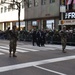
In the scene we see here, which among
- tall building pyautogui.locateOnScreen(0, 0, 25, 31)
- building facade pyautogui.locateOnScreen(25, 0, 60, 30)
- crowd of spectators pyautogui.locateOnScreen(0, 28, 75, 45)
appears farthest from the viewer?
tall building pyautogui.locateOnScreen(0, 0, 25, 31)

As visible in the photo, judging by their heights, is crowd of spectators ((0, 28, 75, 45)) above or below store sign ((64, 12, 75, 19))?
below

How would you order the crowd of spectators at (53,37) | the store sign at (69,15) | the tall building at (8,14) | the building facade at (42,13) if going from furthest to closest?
the tall building at (8,14) < the building facade at (42,13) < the store sign at (69,15) < the crowd of spectators at (53,37)

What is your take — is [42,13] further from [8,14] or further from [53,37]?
[8,14]

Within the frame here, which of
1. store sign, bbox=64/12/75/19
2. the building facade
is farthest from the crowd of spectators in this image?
store sign, bbox=64/12/75/19

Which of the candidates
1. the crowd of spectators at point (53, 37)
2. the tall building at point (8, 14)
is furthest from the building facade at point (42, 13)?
the crowd of spectators at point (53, 37)

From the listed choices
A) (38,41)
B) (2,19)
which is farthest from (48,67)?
(2,19)

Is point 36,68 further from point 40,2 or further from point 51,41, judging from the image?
point 40,2

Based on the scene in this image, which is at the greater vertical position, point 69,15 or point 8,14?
point 8,14

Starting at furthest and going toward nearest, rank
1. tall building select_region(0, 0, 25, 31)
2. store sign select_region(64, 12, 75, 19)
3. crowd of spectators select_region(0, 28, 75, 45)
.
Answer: tall building select_region(0, 0, 25, 31) → store sign select_region(64, 12, 75, 19) → crowd of spectators select_region(0, 28, 75, 45)

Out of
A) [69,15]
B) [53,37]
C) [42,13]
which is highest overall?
[42,13]

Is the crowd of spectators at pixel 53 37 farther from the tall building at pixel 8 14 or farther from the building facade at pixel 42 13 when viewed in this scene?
the tall building at pixel 8 14

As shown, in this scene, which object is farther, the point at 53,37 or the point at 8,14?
the point at 8,14

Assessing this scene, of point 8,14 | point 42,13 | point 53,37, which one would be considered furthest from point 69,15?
point 8,14

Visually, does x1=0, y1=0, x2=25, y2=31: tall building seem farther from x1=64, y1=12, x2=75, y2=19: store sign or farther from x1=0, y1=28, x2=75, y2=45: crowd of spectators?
x1=0, y1=28, x2=75, y2=45: crowd of spectators
